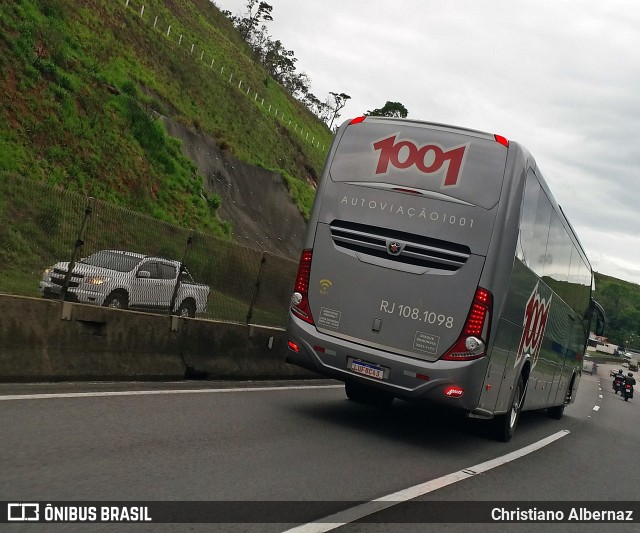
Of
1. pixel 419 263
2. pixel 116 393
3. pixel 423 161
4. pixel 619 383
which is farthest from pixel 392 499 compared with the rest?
pixel 619 383

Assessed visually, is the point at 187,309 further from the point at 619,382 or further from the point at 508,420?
the point at 619,382

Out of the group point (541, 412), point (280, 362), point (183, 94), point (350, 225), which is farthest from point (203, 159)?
point (350, 225)

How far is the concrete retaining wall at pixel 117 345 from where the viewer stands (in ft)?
31.5

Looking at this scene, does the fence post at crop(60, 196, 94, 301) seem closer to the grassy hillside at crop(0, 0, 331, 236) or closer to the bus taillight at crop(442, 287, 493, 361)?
the bus taillight at crop(442, 287, 493, 361)

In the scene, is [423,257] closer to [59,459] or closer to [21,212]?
[21,212]

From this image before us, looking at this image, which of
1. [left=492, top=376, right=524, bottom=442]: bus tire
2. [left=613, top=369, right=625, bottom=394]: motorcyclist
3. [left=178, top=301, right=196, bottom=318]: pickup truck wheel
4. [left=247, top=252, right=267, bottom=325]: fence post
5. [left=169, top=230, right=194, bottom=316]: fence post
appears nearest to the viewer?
[left=492, top=376, right=524, bottom=442]: bus tire

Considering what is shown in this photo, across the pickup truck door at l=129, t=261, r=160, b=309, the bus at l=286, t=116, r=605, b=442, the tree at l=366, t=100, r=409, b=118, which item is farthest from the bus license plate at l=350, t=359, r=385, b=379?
the tree at l=366, t=100, r=409, b=118

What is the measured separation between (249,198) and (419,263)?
4157cm

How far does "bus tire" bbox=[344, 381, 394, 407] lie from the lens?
45.8 feet

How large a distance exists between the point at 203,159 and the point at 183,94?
7673 mm

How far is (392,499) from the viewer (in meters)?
7.43

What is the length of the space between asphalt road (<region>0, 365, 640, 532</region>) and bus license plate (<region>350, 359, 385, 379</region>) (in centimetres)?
76

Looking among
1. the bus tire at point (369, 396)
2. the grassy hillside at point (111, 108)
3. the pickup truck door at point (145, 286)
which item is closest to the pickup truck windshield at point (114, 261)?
the pickup truck door at point (145, 286)

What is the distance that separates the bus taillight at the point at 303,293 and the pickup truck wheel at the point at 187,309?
2.28 m
